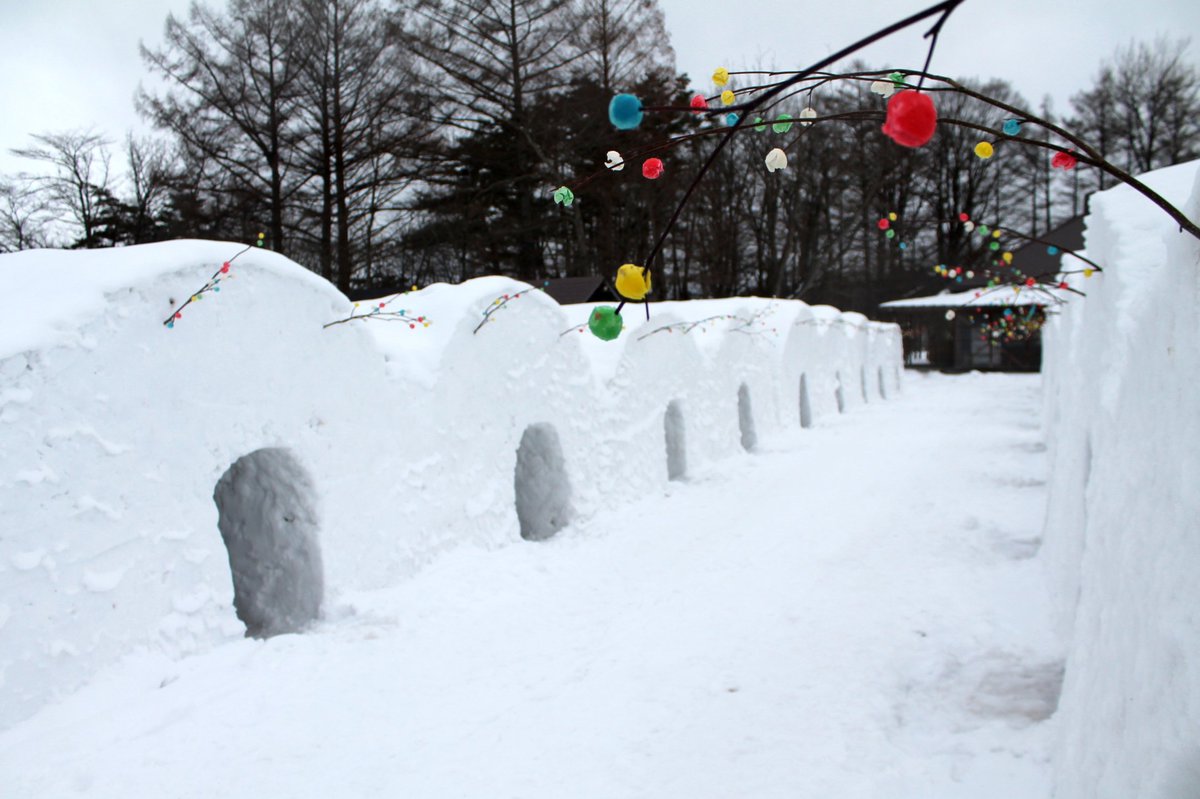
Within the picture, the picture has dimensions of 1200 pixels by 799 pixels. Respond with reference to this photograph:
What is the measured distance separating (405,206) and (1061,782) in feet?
69.2

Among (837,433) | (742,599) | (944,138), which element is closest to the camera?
(742,599)

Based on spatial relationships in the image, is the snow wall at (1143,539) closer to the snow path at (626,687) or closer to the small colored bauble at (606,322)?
the snow path at (626,687)

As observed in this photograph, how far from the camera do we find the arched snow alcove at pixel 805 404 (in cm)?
1830

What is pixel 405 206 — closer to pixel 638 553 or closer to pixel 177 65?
pixel 177 65

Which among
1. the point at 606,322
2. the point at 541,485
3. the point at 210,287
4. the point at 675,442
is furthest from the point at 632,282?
the point at 675,442

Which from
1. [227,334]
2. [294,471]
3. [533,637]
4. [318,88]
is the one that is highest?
[318,88]

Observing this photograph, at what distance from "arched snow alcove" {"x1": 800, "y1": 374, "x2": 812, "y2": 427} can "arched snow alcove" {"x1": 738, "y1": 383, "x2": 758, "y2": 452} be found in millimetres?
3631

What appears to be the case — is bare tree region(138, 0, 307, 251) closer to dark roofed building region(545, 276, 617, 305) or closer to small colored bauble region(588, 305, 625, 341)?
dark roofed building region(545, 276, 617, 305)

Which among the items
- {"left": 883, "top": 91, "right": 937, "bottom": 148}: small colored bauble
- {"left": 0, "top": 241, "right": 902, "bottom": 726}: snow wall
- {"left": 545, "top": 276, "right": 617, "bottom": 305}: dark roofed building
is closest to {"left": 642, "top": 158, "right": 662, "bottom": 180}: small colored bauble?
{"left": 883, "top": 91, "right": 937, "bottom": 148}: small colored bauble

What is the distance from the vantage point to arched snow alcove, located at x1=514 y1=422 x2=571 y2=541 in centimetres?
896

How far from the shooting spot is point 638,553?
8016mm

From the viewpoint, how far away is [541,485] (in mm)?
9180

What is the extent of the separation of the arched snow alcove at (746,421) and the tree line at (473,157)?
467 centimetres

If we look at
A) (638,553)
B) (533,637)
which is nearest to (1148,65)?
(638,553)
